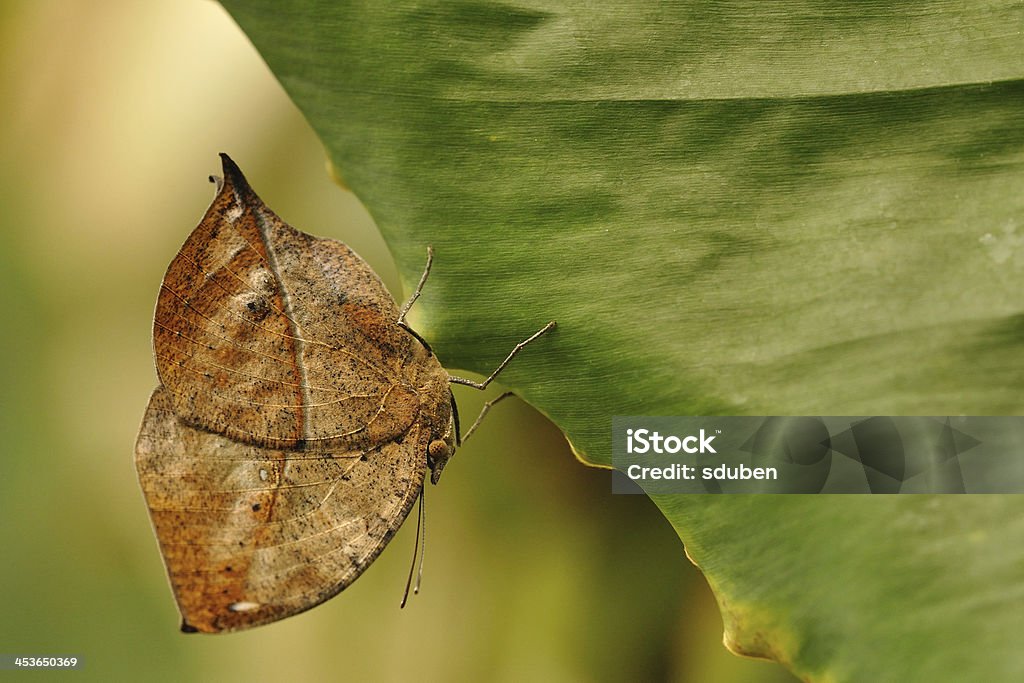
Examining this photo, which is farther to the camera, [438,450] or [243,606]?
[438,450]

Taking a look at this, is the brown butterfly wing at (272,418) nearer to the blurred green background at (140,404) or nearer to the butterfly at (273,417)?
the butterfly at (273,417)

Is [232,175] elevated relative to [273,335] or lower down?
elevated

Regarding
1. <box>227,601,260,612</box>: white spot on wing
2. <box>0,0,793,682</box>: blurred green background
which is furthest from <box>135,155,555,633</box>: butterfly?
<box>0,0,793,682</box>: blurred green background

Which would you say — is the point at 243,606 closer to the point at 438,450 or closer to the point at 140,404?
the point at 438,450

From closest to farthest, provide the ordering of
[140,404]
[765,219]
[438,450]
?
[765,219] → [438,450] → [140,404]

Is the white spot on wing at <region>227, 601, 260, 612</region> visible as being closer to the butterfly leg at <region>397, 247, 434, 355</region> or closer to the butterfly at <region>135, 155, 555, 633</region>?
the butterfly at <region>135, 155, 555, 633</region>

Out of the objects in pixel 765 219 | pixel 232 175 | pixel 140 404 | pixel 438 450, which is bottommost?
pixel 140 404

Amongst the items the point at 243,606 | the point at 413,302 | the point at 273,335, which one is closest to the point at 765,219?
the point at 413,302
